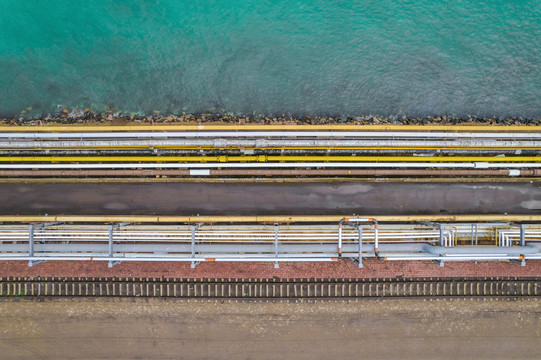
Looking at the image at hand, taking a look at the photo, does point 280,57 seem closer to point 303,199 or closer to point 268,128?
point 268,128

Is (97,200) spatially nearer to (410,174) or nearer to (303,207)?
(303,207)

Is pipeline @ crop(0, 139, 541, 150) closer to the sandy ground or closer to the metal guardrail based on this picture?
the metal guardrail

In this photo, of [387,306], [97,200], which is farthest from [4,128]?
[387,306]

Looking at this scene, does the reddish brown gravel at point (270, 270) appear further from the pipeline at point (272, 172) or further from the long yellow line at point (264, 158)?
the long yellow line at point (264, 158)

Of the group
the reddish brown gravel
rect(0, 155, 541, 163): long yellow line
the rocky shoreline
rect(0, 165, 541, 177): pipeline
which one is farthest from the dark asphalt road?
the rocky shoreline

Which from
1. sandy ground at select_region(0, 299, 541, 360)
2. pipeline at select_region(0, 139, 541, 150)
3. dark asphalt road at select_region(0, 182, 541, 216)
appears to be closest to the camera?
pipeline at select_region(0, 139, 541, 150)
